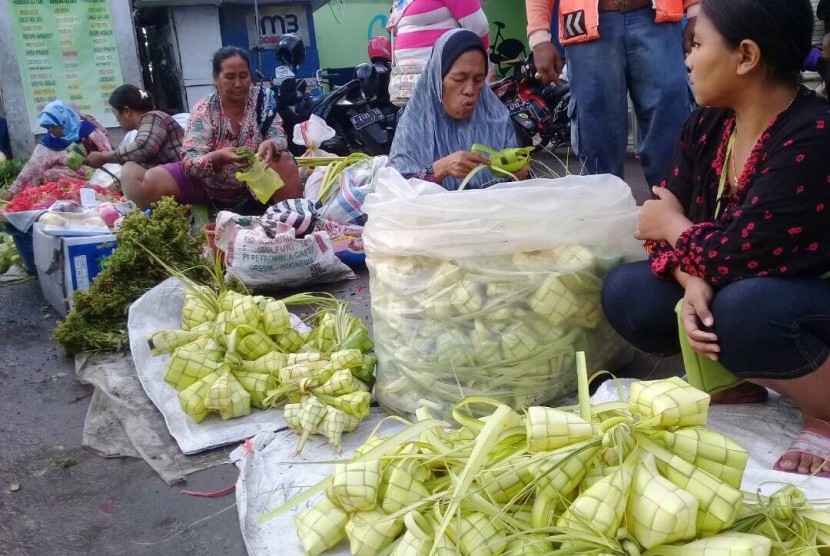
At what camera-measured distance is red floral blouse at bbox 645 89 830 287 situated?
1.73 metres

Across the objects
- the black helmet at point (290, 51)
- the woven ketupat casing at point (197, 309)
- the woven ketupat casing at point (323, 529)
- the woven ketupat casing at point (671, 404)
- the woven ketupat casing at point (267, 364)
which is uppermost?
the black helmet at point (290, 51)

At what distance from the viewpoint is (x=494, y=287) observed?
208 centimetres

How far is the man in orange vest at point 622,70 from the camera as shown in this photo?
2930 millimetres

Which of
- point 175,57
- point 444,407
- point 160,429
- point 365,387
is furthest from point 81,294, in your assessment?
point 175,57

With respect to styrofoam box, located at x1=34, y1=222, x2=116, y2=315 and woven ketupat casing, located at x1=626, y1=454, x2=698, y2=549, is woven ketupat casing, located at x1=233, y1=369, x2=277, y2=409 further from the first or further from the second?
woven ketupat casing, located at x1=626, y1=454, x2=698, y2=549

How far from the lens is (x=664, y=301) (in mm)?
2000

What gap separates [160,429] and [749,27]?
6.67 feet

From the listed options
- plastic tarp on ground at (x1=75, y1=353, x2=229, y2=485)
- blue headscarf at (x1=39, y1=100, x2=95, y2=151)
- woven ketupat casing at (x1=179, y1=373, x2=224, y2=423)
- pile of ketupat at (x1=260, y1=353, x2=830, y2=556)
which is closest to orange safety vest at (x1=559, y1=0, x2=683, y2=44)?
pile of ketupat at (x1=260, y1=353, x2=830, y2=556)

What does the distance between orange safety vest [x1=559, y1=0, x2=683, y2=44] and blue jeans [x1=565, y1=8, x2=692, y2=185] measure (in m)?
0.05

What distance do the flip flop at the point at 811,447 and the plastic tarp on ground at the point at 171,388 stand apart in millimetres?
1387

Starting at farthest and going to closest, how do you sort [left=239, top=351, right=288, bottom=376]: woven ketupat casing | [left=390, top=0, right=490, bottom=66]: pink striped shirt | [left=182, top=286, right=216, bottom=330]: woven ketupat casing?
[left=390, top=0, right=490, bottom=66]: pink striped shirt → [left=182, top=286, right=216, bottom=330]: woven ketupat casing → [left=239, top=351, right=288, bottom=376]: woven ketupat casing

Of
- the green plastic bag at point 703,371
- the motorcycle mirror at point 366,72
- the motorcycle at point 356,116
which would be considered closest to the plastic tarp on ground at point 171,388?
the green plastic bag at point 703,371

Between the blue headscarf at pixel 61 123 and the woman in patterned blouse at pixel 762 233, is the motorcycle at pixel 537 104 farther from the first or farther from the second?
the woman in patterned blouse at pixel 762 233

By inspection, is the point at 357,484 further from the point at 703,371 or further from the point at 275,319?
the point at 275,319
